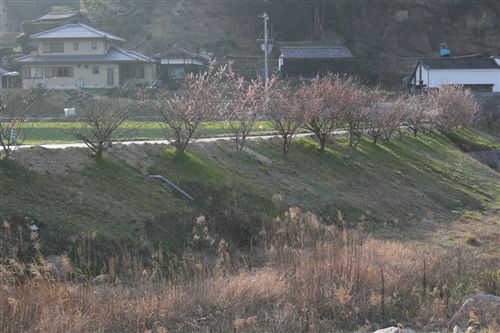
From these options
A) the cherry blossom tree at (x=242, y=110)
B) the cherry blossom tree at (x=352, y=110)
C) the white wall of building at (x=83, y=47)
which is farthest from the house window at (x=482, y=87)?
the cherry blossom tree at (x=242, y=110)

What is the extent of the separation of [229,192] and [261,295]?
6.89 meters

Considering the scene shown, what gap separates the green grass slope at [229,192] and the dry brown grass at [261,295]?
A: 180 cm

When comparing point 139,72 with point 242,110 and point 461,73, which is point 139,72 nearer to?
point 461,73

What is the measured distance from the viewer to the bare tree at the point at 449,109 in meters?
38.8

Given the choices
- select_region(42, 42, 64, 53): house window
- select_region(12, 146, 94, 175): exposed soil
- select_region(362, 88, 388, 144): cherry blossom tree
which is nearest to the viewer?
select_region(12, 146, 94, 175): exposed soil

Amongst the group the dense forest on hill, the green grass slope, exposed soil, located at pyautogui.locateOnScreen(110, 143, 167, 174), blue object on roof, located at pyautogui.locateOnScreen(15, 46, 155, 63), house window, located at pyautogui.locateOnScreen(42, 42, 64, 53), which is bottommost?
the green grass slope

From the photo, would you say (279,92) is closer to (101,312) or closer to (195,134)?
(195,134)

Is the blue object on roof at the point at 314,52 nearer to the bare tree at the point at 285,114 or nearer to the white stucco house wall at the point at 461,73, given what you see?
the white stucco house wall at the point at 461,73

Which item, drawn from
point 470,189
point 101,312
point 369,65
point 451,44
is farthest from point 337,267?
point 451,44

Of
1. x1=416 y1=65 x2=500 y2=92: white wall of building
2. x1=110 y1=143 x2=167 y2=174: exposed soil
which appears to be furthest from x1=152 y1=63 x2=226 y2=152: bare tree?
x1=416 y1=65 x2=500 y2=92: white wall of building

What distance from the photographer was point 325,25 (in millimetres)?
79125

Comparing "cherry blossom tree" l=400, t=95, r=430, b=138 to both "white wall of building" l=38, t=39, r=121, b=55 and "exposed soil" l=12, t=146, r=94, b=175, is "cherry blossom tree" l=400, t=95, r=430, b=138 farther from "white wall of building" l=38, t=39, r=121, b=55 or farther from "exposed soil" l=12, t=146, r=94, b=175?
"white wall of building" l=38, t=39, r=121, b=55

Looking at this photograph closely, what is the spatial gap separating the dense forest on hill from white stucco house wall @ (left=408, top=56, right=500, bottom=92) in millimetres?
6338

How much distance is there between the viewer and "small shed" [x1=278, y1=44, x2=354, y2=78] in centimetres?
5966
